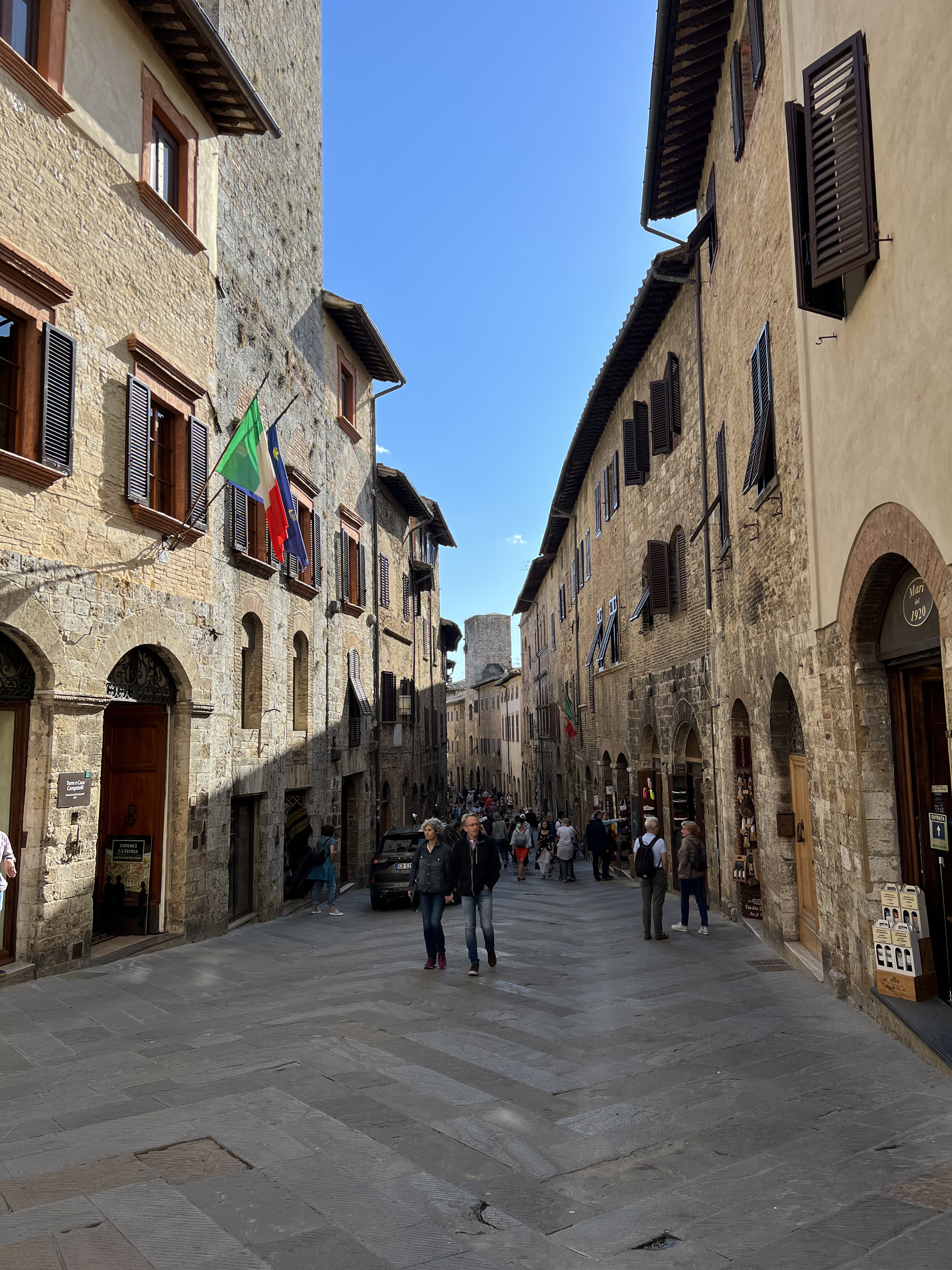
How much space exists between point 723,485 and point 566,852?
1094 cm

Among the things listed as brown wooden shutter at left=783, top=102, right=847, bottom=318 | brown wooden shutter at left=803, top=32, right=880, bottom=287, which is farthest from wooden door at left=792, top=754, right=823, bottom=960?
brown wooden shutter at left=803, top=32, right=880, bottom=287

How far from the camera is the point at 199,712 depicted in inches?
472

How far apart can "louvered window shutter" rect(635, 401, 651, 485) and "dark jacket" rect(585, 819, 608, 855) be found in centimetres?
757

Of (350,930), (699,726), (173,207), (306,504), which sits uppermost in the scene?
(173,207)

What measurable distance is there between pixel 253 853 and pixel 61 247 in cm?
911

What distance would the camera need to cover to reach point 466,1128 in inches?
194

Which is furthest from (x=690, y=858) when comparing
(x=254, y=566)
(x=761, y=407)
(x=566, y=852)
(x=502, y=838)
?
(x=502, y=838)

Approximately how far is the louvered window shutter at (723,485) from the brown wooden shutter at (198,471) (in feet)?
22.8

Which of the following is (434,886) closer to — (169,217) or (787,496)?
(787,496)

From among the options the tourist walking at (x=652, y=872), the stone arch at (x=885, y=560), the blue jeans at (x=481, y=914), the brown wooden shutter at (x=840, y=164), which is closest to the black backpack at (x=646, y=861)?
the tourist walking at (x=652, y=872)

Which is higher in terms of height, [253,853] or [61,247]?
[61,247]

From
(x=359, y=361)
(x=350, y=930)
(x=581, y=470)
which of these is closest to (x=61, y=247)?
(x=350, y=930)

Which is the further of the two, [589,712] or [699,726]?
[589,712]

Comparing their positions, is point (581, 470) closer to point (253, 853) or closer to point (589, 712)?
point (589, 712)
